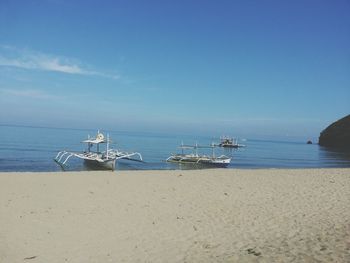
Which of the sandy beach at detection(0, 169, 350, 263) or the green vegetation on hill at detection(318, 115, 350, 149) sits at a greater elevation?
the green vegetation on hill at detection(318, 115, 350, 149)

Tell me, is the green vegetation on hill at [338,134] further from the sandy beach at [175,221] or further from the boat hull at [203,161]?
the sandy beach at [175,221]

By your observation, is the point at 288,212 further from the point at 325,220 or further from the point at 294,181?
the point at 294,181

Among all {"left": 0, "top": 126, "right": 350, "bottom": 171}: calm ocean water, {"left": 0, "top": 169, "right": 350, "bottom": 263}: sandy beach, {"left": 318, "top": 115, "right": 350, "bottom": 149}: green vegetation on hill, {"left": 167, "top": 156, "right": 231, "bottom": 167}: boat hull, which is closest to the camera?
{"left": 0, "top": 169, "right": 350, "bottom": 263}: sandy beach

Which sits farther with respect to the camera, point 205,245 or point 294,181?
point 294,181

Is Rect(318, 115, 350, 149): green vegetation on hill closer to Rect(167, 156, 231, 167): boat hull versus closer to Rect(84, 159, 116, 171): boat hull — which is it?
Rect(167, 156, 231, 167): boat hull

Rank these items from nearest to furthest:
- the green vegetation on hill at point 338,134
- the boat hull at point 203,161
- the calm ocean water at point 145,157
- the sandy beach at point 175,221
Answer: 1. the sandy beach at point 175,221
2. the calm ocean water at point 145,157
3. the boat hull at point 203,161
4. the green vegetation on hill at point 338,134

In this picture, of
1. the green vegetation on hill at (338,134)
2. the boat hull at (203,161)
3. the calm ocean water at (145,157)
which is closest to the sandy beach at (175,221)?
the calm ocean water at (145,157)

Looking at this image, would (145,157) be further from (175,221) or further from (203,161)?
(175,221)

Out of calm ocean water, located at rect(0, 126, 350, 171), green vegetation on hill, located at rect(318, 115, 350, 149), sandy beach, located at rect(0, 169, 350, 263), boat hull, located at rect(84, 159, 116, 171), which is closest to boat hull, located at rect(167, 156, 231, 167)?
calm ocean water, located at rect(0, 126, 350, 171)

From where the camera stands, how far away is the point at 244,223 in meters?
11.2

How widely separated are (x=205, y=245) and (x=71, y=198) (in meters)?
8.03

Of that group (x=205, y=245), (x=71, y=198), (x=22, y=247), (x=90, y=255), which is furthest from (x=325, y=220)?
(x=71, y=198)

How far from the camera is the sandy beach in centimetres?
842

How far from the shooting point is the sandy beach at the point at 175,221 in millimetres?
8422
